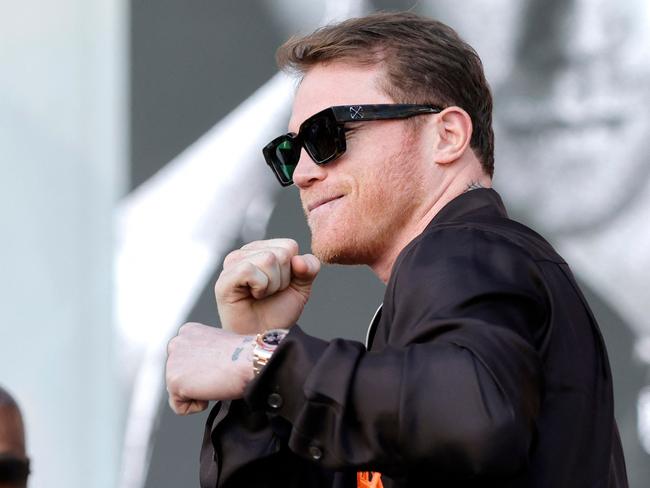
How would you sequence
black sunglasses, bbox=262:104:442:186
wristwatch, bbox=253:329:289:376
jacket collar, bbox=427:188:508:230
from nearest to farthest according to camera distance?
wristwatch, bbox=253:329:289:376, jacket collar, bbox=427:188:508:230, black sunglasses, bbox=262:104:442:186

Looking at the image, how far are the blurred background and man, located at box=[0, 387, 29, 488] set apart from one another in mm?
1452

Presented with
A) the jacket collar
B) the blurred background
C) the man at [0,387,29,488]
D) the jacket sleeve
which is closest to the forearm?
the jacket sleeve

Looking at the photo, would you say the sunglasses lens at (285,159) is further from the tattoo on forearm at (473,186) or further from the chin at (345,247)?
the tattoo on forearm at (473,186)

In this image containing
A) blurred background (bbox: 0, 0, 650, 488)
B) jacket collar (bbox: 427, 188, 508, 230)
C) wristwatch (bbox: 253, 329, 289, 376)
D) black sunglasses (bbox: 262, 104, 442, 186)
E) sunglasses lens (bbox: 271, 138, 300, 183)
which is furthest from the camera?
blurred background (bbox: 0, 0, 650, 488)

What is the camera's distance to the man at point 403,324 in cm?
116

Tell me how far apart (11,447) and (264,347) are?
26.1 inches

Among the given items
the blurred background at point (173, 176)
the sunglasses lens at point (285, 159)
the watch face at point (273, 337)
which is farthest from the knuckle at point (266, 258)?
the blurred background at point (173, 176)

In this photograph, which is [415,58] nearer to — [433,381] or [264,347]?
[264,347]

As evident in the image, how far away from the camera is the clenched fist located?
1663 millimetres

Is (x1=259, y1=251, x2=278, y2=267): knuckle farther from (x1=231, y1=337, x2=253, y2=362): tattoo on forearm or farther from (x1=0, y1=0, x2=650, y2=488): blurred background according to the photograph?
(x1=0, y1=0, x2=650, y2=488): blurred background

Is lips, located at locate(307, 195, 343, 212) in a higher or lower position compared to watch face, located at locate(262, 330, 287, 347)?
higher

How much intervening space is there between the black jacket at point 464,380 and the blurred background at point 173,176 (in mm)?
1705

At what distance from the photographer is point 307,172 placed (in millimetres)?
1782

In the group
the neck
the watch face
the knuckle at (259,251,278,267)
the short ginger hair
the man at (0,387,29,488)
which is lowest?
the man at (0,387,29,488)
